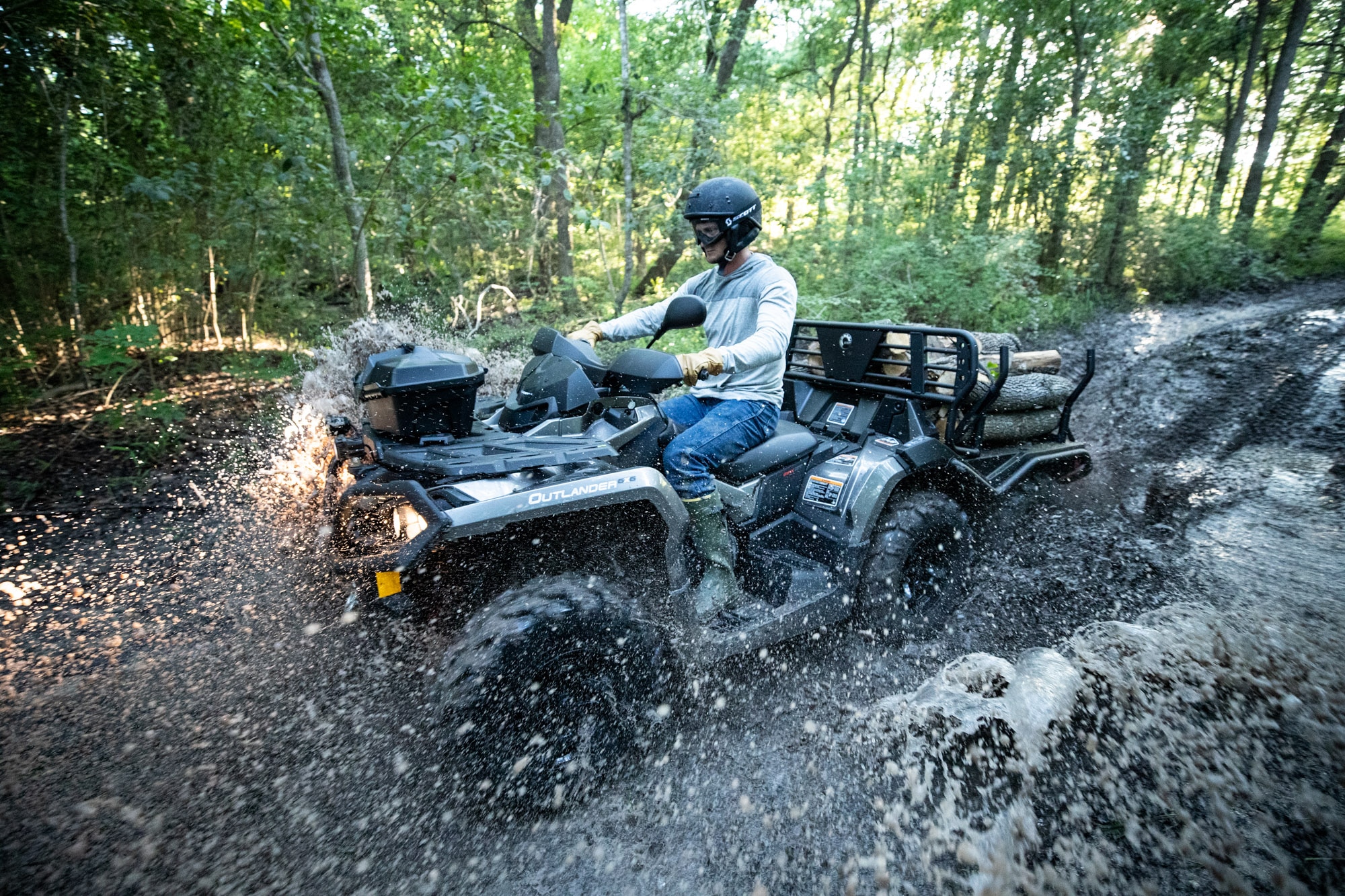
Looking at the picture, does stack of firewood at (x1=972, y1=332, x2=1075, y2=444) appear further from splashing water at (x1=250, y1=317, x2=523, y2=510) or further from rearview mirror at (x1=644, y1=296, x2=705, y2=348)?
splashing water at (x1=250, y1=317, x2=523, y2=510)

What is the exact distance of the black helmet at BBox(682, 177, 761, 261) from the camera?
3211 mm

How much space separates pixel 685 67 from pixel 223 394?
975cm

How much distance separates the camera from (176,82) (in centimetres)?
683

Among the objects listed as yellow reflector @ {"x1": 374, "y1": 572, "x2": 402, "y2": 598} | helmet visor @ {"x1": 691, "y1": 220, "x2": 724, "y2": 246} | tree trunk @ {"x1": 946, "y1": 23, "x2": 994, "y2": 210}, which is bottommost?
yellow reflector @ {"x1": 374, "y1": 572, "x2": 402, "y2": 598}

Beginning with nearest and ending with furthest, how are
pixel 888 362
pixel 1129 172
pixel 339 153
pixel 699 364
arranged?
pixel 699 364 → pixel 888 362 → pixel 339 153 → pixel 1129 172

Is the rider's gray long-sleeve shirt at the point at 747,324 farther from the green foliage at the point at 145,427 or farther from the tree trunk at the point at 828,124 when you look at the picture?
the tree trunk at the point at 828,124

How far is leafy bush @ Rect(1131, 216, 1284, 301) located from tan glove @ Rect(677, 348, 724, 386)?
11645 mm

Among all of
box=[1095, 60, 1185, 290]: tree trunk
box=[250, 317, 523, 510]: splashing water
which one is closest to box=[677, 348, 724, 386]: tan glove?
box=[250, 317, 523, 510]: splashing water

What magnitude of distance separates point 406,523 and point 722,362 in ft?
4.62

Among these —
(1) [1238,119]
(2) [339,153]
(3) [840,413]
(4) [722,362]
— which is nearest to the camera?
(4) [722,362]

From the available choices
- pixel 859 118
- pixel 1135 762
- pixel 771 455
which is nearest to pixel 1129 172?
pixel 859 118

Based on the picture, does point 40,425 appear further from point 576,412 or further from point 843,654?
point 843,654

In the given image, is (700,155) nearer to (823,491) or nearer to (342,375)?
(342,375)

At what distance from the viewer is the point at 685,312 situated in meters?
2.84
